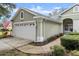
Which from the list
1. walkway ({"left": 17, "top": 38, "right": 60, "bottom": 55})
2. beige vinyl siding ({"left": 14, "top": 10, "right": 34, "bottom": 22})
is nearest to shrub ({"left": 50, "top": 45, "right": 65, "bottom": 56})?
walkway ({"left": 17, "top": 38, "right": 60, "bottom": 55})

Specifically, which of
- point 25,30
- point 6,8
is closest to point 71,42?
point 25,30

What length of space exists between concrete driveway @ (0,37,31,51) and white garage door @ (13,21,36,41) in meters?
0.07

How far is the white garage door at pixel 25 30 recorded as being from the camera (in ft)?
11.1

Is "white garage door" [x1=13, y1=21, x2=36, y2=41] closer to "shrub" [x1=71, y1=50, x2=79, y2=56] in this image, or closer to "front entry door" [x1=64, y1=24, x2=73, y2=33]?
"front entry door" [x1=64, y1=24, x2=73, y2=33]

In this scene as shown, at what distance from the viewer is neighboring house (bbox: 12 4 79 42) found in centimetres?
334

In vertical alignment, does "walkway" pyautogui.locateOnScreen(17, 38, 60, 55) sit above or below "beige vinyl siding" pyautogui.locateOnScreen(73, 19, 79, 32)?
below

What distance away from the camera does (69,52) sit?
327cm

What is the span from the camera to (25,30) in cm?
342

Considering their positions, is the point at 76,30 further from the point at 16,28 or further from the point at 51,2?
the point at 16,28

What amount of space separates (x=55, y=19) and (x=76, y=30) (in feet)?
1.21

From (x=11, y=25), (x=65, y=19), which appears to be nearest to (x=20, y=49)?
(x=11, y=25)

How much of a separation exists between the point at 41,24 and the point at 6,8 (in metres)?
0.60

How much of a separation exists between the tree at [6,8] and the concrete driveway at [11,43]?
40 centimetres

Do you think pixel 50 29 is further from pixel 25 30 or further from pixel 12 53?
pixel 12 53
